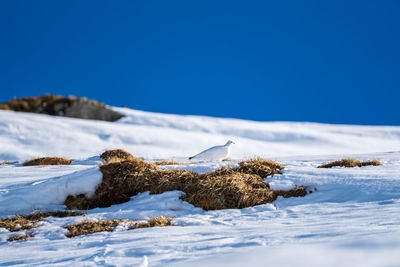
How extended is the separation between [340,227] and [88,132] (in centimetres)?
1643

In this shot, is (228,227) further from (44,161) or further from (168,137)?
(168,137)

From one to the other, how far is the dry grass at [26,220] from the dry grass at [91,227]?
1.93ft

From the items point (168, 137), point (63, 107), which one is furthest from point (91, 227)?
point (63, 107)

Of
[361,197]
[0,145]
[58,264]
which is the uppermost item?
[0,145]

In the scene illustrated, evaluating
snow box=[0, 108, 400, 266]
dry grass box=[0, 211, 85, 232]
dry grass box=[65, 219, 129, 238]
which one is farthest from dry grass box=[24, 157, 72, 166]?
dry grass box=[65, 219, 129, 238]

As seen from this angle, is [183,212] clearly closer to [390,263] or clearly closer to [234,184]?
[234,184]

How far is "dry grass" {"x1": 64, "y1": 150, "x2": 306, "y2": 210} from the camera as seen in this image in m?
5.39

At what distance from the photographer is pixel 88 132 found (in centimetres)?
1822

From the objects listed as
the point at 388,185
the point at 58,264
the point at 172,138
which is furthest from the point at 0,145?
the point at 388,185

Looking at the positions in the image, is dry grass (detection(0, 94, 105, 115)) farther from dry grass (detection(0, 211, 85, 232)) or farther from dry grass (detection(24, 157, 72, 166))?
dry grass (detection(0, 211, 85, 232))

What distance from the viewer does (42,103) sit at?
2605 centimetres

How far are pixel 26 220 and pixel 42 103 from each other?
23.2m

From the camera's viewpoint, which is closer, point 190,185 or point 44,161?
point 190,185

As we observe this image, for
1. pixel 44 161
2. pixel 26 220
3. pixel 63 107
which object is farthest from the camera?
pixel 63 107
